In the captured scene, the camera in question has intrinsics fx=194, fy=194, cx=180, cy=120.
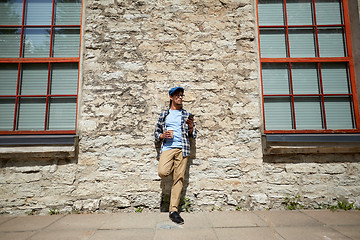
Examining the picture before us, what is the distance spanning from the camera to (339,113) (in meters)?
3.20

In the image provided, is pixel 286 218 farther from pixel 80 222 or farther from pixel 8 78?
pixel 8 78

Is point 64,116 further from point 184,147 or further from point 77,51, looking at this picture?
point 184,147

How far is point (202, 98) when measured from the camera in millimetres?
3117

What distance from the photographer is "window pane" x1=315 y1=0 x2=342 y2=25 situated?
3.35m

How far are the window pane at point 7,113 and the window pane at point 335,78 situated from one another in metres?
5.13

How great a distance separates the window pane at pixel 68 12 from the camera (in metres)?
3.30

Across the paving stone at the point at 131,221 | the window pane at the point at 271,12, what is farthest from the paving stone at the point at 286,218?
the window pane at the point at 271,12

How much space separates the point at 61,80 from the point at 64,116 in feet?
1.99

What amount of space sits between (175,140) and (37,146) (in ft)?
→ 6.79

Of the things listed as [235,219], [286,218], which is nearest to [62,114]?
[235,219]

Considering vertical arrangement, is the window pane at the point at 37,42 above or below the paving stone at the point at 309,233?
above

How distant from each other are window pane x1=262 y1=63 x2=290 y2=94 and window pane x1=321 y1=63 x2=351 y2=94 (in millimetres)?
624

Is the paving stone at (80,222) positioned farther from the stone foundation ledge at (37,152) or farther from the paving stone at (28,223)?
the stone foundation ledge at (37,152)

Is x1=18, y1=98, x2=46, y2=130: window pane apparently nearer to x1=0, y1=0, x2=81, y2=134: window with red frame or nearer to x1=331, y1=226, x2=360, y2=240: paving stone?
x1=0, y1=0, x2=81, y2=134: window with red frame
